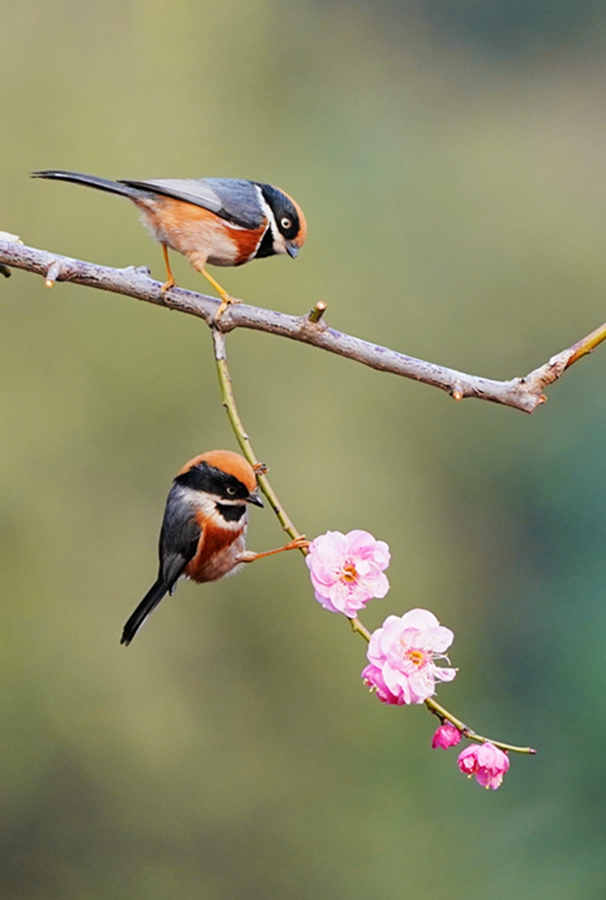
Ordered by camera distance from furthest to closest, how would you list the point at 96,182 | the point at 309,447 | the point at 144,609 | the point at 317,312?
the point at 309,447 < the point at 96,182 < the point at 144,609 < the point at 317,312

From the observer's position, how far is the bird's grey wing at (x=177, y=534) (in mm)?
1434

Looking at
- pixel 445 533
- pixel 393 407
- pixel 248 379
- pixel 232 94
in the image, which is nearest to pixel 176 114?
pixel 232 94

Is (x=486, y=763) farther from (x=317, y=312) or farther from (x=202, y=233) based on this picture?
(x=202, y=233)

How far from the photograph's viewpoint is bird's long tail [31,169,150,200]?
1395 mm

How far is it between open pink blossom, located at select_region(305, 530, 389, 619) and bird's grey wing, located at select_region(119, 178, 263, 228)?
81cm

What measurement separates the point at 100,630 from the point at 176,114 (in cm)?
251

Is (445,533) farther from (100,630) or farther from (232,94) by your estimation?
(232,94)

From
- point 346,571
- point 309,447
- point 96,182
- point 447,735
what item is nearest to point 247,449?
point 346,571

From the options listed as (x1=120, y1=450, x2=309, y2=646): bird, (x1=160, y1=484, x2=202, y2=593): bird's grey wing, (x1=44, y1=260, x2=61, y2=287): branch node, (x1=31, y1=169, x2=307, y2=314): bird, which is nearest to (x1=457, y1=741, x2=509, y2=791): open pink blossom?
(x1=120, y1=450, x2=309, y2=646): bird

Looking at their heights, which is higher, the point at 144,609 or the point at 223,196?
the point at 223,196

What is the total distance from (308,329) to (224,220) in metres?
0.50

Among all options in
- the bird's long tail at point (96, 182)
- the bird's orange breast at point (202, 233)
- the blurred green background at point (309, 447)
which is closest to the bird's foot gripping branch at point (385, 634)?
the bird's long tail at point (96, 182)

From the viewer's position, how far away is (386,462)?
15.2ft

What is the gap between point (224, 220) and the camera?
1.71m
